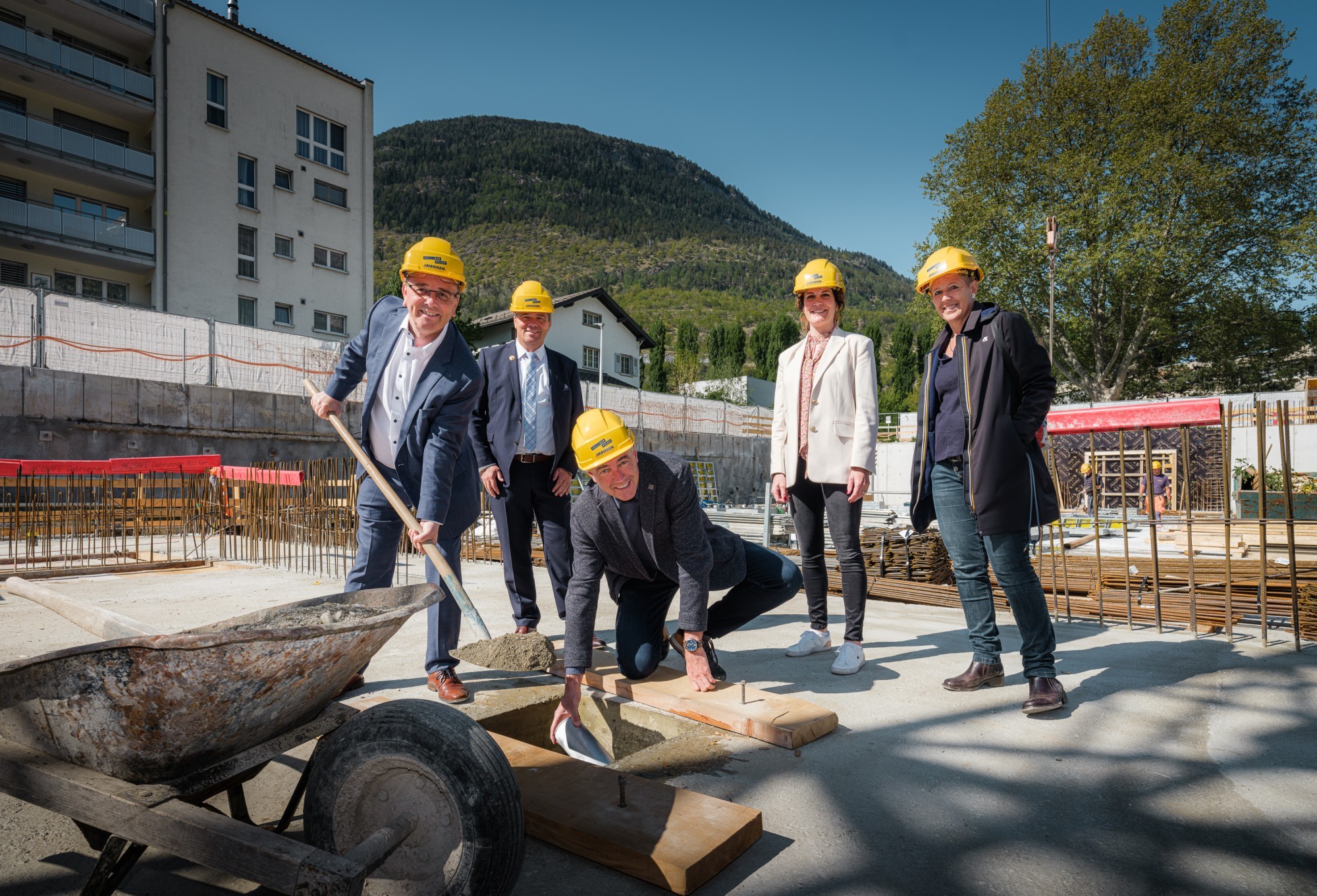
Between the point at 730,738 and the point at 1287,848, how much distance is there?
1.55 m

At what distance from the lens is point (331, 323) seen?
2723 centimetres

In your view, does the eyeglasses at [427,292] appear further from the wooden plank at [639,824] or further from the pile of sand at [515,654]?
the wooden plank at [639,824]

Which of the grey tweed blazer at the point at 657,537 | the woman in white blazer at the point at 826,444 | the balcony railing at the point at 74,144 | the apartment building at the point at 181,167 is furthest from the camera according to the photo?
the apartment building at the point at 181,167

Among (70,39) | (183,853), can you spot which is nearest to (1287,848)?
(183,853)

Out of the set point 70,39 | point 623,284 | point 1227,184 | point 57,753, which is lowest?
point 57,753

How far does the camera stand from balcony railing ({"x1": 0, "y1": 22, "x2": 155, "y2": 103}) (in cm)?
2023

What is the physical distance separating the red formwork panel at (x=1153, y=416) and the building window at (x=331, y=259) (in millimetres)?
26600

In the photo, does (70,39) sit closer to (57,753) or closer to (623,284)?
(57,753)

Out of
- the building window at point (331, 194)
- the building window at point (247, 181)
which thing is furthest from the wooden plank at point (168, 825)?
the building window at point (331, 194)

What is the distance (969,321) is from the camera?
3322 mm

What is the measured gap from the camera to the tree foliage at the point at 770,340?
74.3m

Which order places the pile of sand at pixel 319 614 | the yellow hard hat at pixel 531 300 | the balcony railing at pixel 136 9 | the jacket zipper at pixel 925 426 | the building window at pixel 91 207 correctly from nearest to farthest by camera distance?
the pile of sand at pixel 319 614
the jacket zipper at pixel 925 426
the yellow hard hat at pixel 531 300
the balcony railing at pixel 136 9
the building window at pixel 91 207

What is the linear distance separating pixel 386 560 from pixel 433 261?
128 cm

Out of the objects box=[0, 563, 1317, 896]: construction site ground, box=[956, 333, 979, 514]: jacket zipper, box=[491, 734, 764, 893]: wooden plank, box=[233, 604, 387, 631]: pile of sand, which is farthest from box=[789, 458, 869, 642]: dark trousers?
box=[233, 604, 387, 631]: pile of sand
